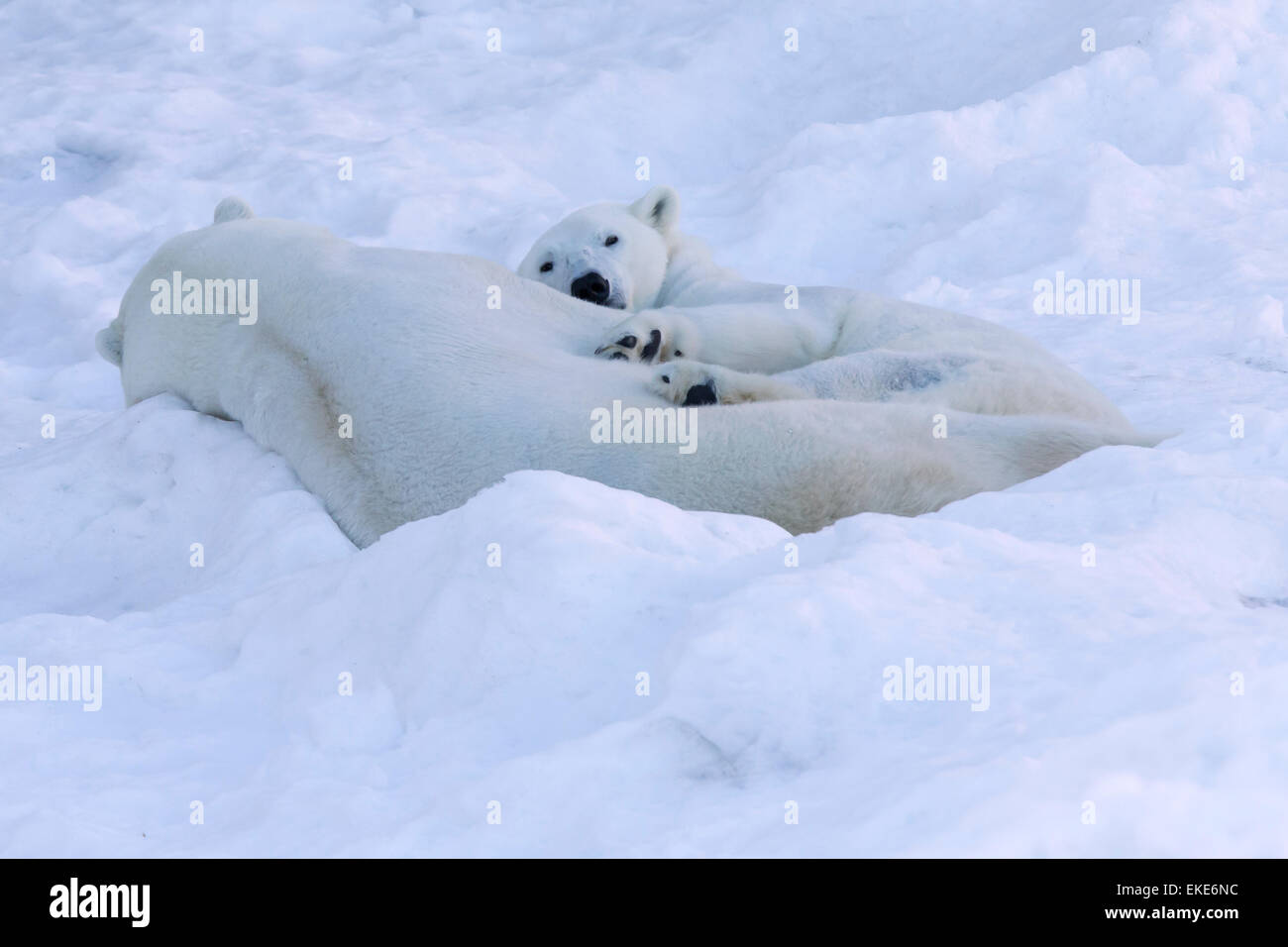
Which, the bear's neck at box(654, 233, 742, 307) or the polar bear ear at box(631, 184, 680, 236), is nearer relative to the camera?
the bear's neck at box(654, 233, 742, 307)

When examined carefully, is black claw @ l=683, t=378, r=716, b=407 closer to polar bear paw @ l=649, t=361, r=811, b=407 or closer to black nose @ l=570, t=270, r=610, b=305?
polar bear paw @ l=649, t=361, r=811, b=407

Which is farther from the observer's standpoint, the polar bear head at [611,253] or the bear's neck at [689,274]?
the bear's neck at [689,274]

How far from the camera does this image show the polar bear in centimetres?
323

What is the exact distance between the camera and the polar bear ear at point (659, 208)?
481 centimetres

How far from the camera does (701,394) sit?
3.04 m

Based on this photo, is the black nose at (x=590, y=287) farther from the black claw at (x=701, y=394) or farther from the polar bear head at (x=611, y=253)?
the black claw at (x=701, y=394)

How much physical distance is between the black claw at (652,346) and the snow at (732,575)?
94 cm
